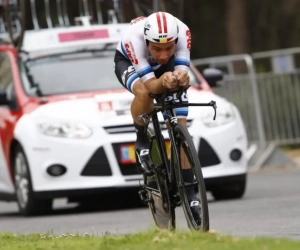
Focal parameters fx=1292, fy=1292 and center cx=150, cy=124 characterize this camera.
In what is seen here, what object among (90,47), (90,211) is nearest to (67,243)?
(90,211)

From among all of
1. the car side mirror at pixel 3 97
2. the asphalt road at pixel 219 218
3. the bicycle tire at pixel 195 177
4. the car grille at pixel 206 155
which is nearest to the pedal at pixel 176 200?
the bicycle tire at pixel 195 177

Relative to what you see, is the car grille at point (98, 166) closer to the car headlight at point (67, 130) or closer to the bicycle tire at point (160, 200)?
the car headlight at point (67, 130)

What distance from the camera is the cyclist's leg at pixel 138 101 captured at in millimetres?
9062

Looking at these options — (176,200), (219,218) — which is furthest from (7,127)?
(176,200)

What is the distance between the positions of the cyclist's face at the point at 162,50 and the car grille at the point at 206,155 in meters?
4.18

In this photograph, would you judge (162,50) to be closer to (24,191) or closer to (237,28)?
(24,191)

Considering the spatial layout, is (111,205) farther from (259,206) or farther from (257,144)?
(257,144)

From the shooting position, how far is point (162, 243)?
23.5ft

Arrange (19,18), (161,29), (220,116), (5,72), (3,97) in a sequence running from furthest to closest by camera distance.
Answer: (19,18) → (5,72) → (3,97) → (220,116) → (161,29)

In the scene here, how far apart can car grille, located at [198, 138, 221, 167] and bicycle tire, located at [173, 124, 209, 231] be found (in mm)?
4183

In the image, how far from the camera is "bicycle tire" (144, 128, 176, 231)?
9.13 meters

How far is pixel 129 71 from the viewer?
9375 millimetres

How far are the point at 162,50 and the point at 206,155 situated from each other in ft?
14.2

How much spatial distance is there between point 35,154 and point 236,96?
Result: 7732 millimetres
